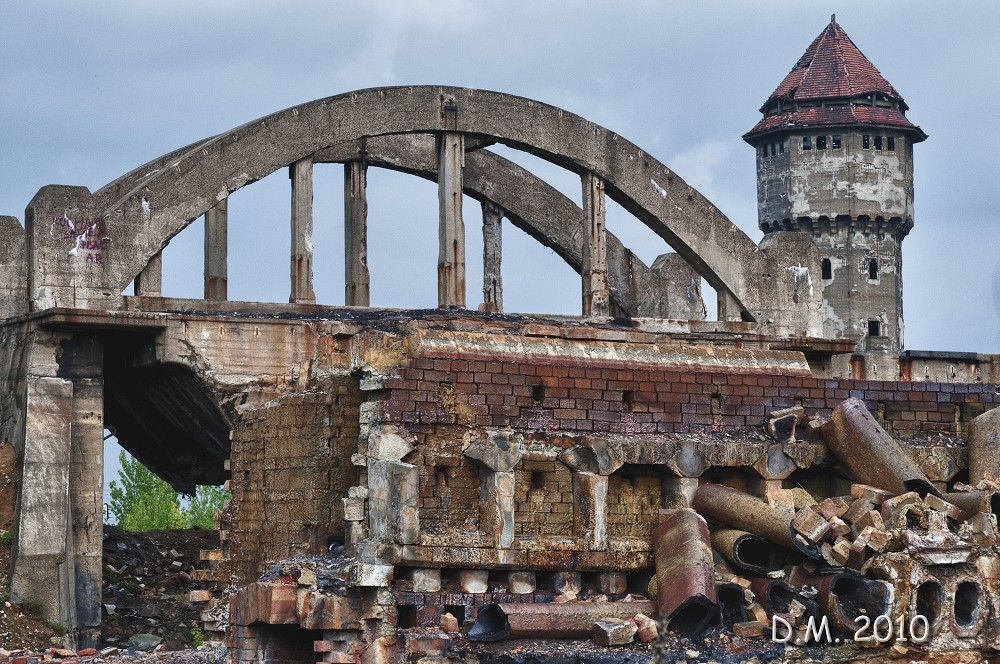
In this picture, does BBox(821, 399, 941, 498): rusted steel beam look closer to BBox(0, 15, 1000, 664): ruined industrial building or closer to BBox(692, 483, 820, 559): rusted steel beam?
BBox(0, 15, 1000, 664): ruined industrial building

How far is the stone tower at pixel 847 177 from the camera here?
5338cm

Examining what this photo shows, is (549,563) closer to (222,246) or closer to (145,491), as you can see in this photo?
(222,246)

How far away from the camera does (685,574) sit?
579 inches

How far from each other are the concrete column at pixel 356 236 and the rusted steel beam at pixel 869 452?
9110 millimetres

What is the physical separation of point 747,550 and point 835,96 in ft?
129

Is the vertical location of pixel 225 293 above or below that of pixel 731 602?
above

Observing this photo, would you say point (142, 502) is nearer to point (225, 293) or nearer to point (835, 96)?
point (225, 293)

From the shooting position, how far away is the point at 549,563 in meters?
15.1

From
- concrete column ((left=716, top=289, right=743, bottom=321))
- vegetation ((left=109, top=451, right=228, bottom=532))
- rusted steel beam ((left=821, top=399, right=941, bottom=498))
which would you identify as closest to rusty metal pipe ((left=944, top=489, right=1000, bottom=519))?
rusted steel beam ((left=821, top=399, right=941, bottom=498))

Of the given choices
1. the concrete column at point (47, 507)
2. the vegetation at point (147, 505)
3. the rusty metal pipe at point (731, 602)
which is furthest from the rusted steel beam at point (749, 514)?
the vegetation at point (147, 505)

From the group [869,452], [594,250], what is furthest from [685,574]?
[594,250]

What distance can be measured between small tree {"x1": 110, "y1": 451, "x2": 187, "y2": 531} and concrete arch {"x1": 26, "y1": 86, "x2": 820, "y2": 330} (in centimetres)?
1379

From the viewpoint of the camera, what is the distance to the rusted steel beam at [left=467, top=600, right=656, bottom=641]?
14422 mm

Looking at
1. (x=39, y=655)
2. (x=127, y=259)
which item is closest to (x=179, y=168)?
(x=127, y=259)
